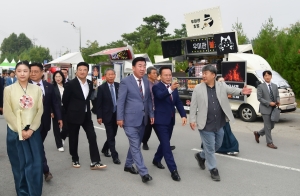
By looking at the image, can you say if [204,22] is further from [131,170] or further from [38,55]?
[38,55]

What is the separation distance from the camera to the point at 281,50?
55.7ft

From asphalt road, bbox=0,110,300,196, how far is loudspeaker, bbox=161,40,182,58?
754 cm

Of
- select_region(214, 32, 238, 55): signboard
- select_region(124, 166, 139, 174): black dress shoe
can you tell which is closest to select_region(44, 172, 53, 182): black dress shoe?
select_region(124, 166, 139, 174): black dress shoe

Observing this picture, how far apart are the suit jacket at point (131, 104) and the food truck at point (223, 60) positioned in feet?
20.4

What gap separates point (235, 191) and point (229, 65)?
7.43 m

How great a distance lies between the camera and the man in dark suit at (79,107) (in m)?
5.55

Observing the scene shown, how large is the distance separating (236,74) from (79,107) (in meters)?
7.11

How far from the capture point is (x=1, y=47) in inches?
5556

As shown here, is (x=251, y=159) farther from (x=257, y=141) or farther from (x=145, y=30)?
(x=145, y=30)

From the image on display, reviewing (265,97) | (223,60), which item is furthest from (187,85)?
(265,97)

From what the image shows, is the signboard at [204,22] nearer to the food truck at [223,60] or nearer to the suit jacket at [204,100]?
the food truck at [223,60]

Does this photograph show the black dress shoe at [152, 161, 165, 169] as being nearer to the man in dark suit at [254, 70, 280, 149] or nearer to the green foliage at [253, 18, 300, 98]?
the man in dark suit at [254, 70, 280, 149]

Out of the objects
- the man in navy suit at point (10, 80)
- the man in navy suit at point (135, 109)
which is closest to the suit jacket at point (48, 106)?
the man in navy suit at point (135, 109)

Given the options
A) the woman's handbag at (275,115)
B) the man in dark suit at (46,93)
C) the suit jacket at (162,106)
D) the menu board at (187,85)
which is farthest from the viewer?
the menu board at (187,85)
